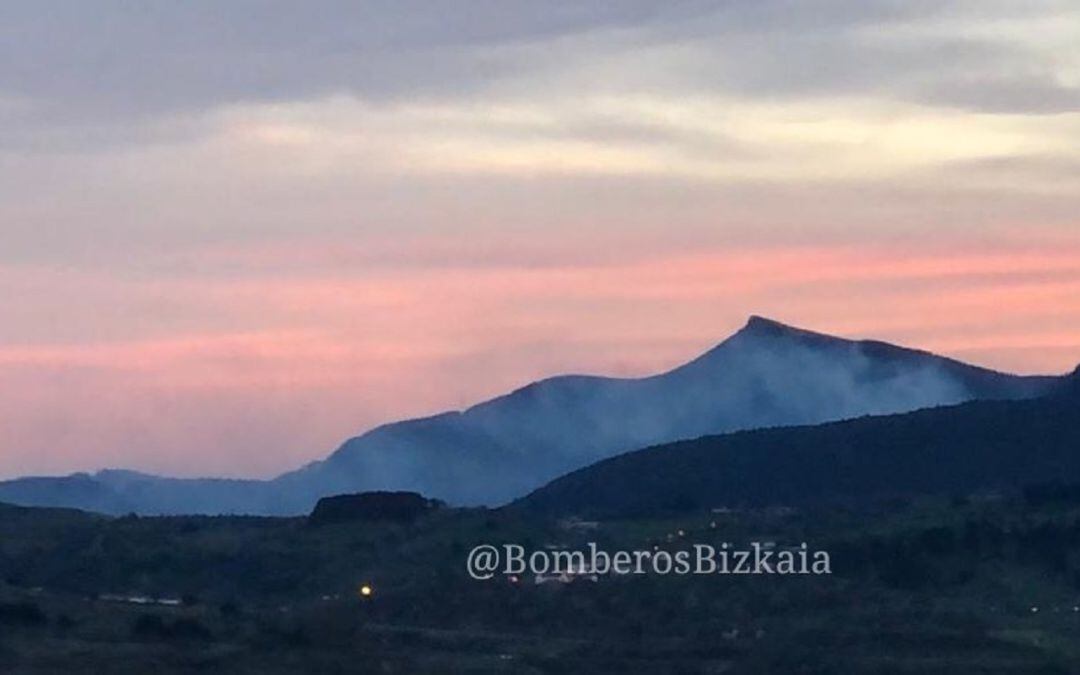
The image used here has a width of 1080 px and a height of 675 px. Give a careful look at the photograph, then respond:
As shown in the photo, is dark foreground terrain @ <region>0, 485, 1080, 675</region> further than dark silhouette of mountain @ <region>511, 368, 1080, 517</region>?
No

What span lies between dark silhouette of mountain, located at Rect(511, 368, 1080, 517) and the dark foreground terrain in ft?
56.9

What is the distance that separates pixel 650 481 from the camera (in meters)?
149

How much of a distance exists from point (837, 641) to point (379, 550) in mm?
29568

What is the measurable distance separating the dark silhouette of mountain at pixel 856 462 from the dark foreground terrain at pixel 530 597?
1734cm

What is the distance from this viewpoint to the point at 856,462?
14400 cm

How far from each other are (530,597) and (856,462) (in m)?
57.9

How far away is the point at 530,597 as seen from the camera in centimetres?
8950

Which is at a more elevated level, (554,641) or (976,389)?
(976,389)

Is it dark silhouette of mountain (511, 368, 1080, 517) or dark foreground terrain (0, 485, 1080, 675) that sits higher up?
dark silhouette of mountain (511, 368, 1080, 517)

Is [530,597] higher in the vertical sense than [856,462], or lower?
lower

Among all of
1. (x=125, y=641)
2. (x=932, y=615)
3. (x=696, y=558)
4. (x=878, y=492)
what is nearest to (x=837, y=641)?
(x=932, y=615)

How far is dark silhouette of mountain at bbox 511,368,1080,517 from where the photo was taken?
13738cm

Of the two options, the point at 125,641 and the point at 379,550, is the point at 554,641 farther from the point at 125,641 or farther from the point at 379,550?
the point at 379,550

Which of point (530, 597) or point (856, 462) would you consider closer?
point (530, 597)
